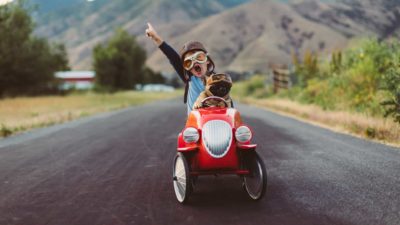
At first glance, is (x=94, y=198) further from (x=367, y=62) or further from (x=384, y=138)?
(x=367, y=62)

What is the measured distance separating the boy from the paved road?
47.7 inches

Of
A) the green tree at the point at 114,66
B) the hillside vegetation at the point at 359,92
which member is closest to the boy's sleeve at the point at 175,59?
the hillside vegetation at the point at 359,92

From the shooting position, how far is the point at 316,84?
23266 millimetres

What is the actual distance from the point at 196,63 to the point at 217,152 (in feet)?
4.98

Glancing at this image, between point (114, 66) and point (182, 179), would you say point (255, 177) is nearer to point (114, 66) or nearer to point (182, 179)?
point (182, 179)

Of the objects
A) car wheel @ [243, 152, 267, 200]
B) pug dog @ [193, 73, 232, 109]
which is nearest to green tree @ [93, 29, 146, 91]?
pug dog @ [193, 73, 232, 109]

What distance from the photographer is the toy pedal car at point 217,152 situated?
5.70 m

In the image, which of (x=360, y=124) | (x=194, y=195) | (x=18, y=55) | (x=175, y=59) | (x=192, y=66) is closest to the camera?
(x=194, y=195)

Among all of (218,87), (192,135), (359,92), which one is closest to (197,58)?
(218,87)

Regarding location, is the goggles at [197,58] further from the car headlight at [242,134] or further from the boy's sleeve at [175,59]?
the car headlight at [242,134]

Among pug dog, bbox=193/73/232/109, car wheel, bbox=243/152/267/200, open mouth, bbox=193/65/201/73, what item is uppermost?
open mouth, bbox=193/65/201/73

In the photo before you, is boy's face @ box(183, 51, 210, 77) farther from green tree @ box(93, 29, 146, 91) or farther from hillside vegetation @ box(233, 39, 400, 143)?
green tree @ box(93, 29, 146, 91)

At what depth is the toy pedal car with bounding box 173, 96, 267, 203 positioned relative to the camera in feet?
18.7

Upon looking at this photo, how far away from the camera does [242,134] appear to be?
18.7 ft
